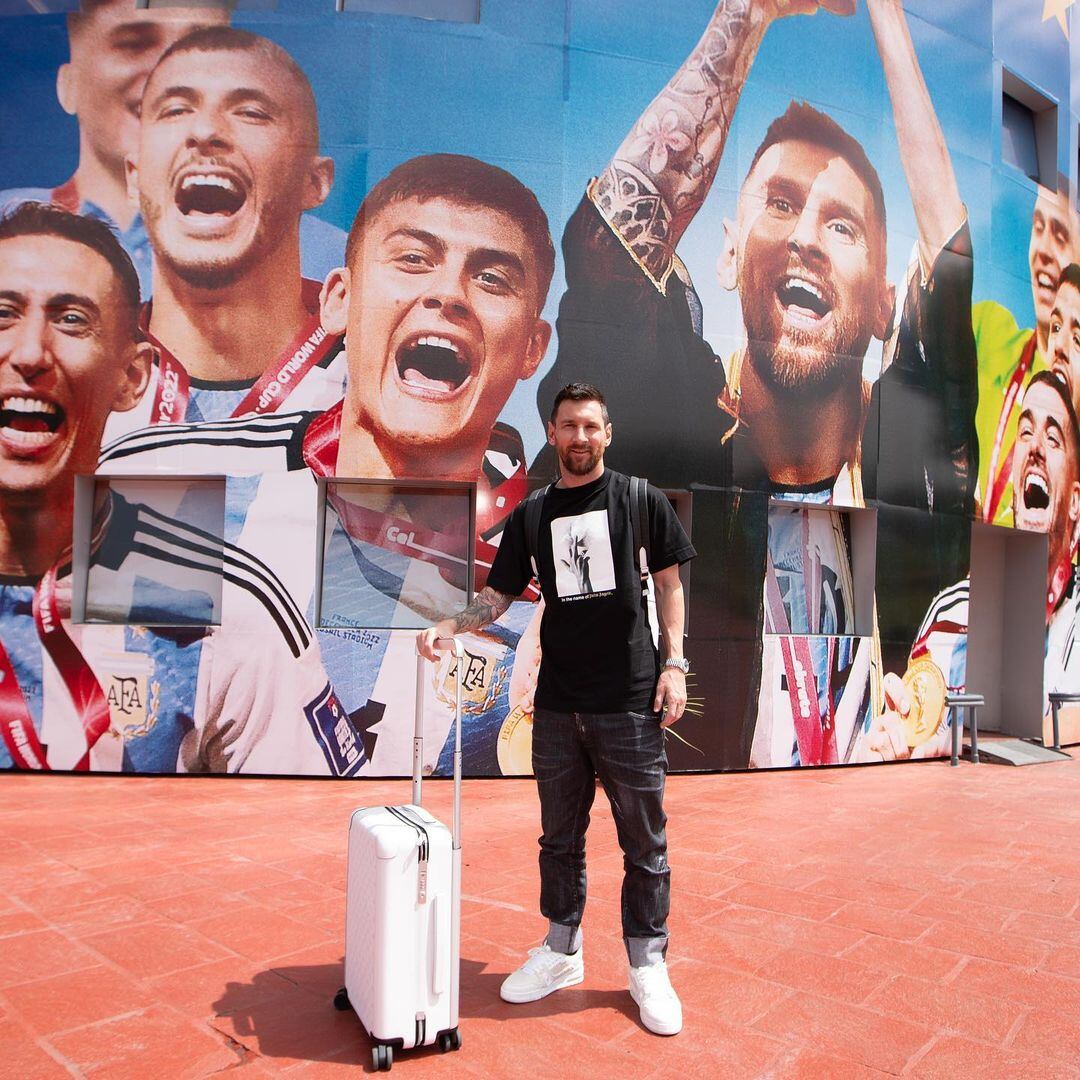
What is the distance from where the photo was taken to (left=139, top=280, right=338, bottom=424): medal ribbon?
7.14 metres

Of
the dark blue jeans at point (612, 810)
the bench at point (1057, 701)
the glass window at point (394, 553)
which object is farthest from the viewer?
the bench at point (1057, 701)

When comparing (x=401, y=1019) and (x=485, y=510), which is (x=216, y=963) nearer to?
(x=401, y=1019)

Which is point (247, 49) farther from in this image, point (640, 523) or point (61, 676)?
point (640, 523)

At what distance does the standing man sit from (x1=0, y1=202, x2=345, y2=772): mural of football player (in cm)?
421

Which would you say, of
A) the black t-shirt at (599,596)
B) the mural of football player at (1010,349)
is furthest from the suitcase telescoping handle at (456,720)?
the mural of football player at (1010,349)

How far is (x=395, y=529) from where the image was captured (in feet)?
24.2

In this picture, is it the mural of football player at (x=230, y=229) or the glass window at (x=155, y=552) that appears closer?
the mural of football player at (x=230, y=229)

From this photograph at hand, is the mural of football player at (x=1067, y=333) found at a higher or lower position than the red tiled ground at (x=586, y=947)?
higher

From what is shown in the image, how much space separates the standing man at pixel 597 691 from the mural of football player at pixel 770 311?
14.1 feet

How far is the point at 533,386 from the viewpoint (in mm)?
7285

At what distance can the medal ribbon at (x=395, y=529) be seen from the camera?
282 inches

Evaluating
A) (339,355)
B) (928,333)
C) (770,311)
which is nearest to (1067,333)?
(928,333)

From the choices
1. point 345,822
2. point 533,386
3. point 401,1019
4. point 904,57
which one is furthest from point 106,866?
point 904,57

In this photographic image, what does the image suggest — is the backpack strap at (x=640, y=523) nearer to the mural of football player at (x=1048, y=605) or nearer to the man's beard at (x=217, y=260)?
the man's beard at (x=217, y=260)
